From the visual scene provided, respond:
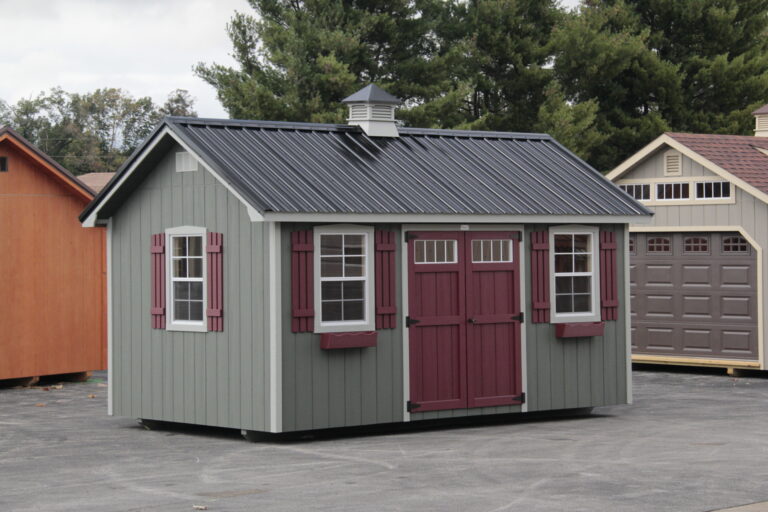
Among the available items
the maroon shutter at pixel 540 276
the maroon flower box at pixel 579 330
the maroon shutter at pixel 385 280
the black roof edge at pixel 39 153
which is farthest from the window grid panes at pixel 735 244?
the black roof edge at pixel 39 153

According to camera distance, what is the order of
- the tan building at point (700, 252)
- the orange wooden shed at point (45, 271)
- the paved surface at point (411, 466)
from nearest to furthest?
the paved surface at point (411, 466), the orange wooden shed at point (45, 271), the tan building at point (700, 252)

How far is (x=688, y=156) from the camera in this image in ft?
75.9

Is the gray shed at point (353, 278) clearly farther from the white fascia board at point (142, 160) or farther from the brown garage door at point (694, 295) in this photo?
the brown garage door at point (694, 295)

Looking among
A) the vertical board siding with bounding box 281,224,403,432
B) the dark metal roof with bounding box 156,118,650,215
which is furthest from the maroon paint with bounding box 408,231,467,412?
the dark metal roof with bounding box 156,118,650,215

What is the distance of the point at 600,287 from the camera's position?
17.2 m

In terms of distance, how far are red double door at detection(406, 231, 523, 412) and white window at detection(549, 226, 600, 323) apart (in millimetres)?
650

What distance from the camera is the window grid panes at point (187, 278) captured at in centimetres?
1551

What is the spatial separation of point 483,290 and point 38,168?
9095 mm

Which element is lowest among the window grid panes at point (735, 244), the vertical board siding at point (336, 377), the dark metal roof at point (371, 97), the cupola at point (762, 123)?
the vertical board siding at point (336, 377)

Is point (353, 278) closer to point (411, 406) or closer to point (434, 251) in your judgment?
point (434, 251)

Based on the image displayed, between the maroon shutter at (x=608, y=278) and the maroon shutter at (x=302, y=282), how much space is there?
4.42 m

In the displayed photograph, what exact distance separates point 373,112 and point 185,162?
303cm

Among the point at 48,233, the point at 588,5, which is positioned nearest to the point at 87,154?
the point at 588,5

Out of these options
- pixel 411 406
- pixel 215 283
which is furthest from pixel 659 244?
pixel 215 283
